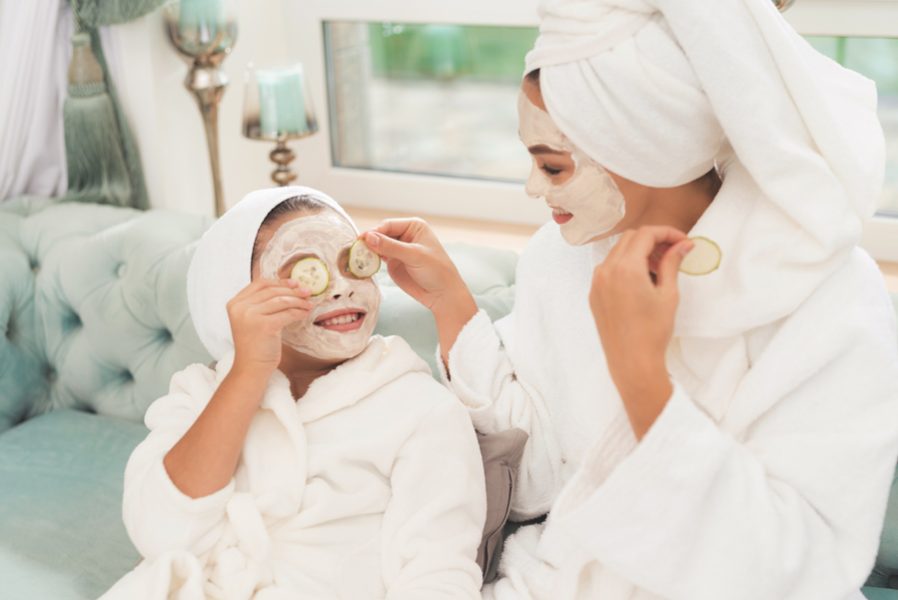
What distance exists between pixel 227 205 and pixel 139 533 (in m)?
1.65

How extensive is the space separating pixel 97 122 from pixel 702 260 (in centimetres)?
173

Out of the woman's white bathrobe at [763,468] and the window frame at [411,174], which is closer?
the woman's white bathrobe at [763,468]

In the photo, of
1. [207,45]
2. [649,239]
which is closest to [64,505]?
[207,45]

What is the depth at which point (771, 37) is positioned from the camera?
1111mm

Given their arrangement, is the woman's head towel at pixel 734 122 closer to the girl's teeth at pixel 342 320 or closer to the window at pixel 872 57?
the girl's teeth at pixel 342 320

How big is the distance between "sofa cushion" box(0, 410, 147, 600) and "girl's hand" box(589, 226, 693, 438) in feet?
3.40

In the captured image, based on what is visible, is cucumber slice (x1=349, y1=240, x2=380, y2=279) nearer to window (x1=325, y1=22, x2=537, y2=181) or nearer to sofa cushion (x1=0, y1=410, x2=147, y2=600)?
sofa cushion (x1=0, y1=410, x2=147, y2=600)

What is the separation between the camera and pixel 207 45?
8.13ft

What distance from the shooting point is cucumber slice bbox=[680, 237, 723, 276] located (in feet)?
3.80

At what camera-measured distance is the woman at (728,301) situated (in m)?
1.10

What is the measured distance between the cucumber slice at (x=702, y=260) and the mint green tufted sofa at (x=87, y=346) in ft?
2.39

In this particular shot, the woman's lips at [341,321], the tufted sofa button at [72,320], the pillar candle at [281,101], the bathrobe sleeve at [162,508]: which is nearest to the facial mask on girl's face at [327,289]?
the woman's lips at [341,321]

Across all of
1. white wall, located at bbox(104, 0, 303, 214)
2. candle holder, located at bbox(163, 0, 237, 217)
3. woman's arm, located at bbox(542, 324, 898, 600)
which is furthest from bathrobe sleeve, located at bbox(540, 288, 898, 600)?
white wall, located at bbox(104, 0, 303, 214)

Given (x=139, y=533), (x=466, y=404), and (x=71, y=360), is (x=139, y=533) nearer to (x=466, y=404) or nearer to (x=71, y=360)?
(x=466, y=404)
